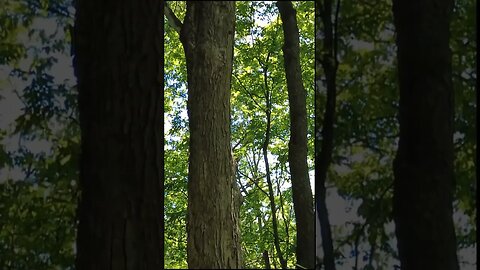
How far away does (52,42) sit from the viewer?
1.19 metres

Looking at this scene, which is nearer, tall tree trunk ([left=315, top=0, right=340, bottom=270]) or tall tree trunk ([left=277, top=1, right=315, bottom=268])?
tall tree trunk ([left=315, top=0, right=340, bottom=270])

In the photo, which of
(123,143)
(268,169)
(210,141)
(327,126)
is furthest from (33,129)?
(268,169)

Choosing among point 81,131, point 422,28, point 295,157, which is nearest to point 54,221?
point 81,131

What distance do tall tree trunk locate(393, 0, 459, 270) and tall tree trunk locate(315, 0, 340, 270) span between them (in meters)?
0.14

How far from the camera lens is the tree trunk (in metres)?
2.95

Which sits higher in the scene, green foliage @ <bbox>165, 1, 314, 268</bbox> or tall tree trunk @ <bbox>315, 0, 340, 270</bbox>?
green foliage @ <bbox>165, 1, 314, 268</bbox>

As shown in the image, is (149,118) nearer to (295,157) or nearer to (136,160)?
(136,160)

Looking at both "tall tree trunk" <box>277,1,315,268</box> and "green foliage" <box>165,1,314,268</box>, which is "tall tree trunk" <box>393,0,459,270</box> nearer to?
"tall tree trunk" <box>277,1,315,268</box>

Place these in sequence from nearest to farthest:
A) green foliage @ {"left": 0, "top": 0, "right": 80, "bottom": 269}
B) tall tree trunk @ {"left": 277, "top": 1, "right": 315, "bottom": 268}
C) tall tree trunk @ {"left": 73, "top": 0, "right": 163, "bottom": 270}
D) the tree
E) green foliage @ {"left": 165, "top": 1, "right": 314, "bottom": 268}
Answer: tall tree trunk @ {"left": 73, "top": 0, "right": 163, "bottom": 270} → green foliage @ {"left": 0, "top": 0, "right": 80, "bottom": 269} → the tree → tall tree trunk @ {"left": 277, "top": 1, "right": 315, "bottom": 268} → green foliage @ {"left": 165, "top": 1, "right": 314, "bottom": 268}

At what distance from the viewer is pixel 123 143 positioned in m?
1.04

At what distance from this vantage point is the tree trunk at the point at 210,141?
2947mm

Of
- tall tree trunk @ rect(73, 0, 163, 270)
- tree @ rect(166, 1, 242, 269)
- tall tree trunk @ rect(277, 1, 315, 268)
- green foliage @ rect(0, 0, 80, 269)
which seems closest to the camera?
tall tree trunk @ rect(73, 0, 163, 270)

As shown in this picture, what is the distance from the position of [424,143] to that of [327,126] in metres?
0.20

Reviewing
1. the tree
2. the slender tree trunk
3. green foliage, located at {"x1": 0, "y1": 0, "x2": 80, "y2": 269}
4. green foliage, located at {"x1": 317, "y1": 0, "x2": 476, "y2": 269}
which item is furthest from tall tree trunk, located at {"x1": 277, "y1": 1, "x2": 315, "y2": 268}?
green foliage, located at {"x1": 0, "y1": 0, "x2": 80, "y2": 269}
